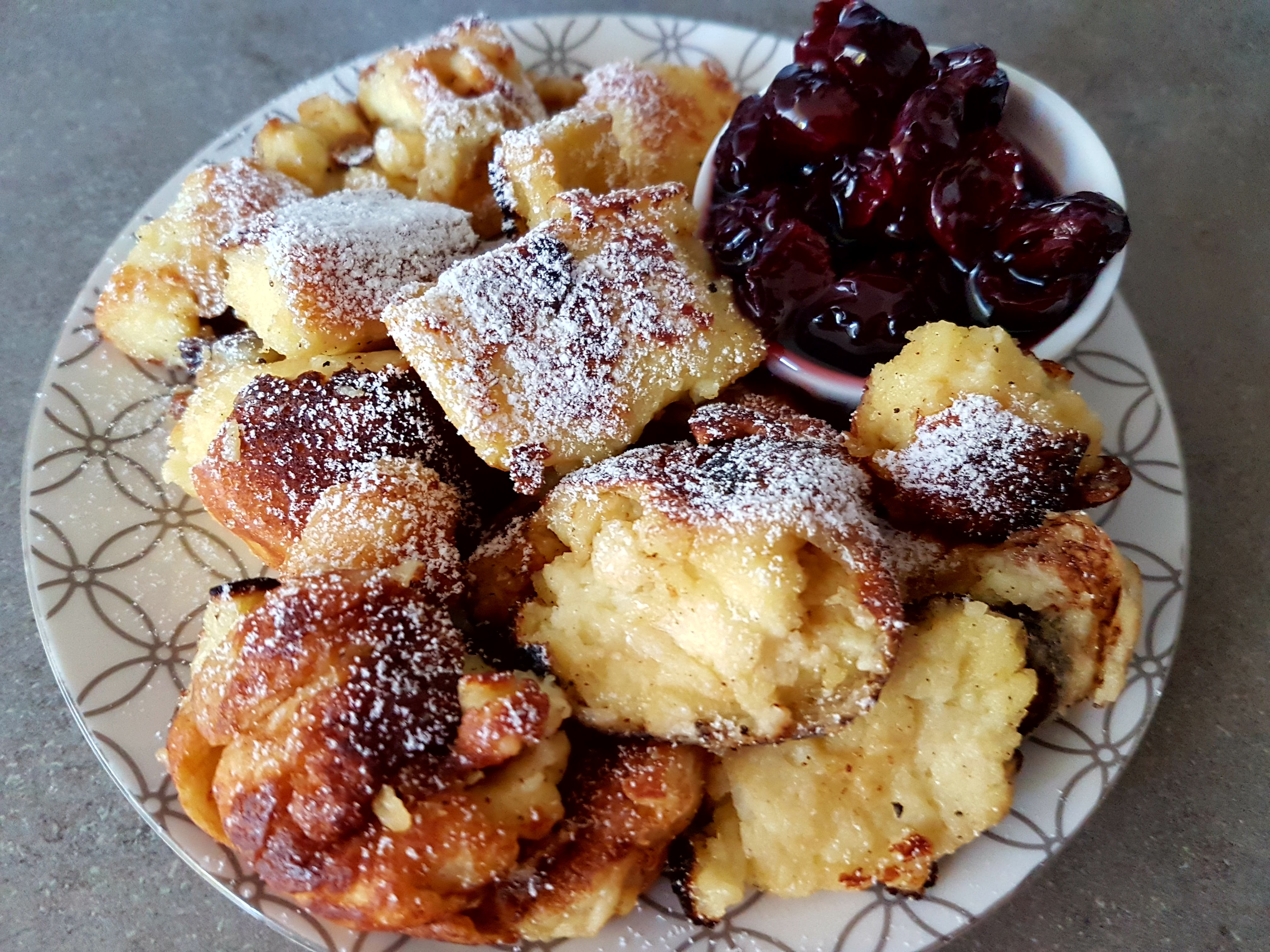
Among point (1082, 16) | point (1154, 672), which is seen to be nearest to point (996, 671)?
point (1154, 672)

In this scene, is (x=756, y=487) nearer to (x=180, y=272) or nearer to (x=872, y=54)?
(x=872, y=54)

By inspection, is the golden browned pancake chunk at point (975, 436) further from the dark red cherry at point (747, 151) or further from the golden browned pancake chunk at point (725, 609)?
the dark red cherry at point (747, 151)

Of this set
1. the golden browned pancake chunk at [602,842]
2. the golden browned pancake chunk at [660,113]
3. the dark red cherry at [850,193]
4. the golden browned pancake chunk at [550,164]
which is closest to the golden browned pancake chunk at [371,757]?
the golden browned pancake chunk at [602,842]

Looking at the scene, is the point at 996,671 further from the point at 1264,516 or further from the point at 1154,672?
the point at 1264,516

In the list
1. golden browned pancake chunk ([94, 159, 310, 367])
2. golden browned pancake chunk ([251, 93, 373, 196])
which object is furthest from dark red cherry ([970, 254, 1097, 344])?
golden browned pancake chunk ([94, 159, 310, 367])

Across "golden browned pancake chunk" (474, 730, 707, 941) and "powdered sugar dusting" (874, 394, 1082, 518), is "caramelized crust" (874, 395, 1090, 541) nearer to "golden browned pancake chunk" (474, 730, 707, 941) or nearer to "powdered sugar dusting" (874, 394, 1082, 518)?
"powdered sugar dusting" (874, 394, 1082, 518)
